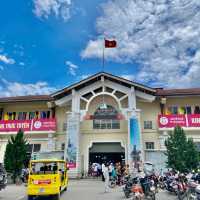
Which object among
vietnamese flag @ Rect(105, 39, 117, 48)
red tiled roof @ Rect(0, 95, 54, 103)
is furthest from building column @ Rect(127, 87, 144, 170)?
red tiled roof @ Rect(0, 95, 54, 103)

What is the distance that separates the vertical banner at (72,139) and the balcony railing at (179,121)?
28.1 feet

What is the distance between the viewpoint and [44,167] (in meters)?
12.3

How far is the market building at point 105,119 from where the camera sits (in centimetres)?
2442

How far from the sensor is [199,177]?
11945 mm

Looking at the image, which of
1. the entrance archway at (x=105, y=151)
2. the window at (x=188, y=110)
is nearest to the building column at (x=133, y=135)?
the entrance archway at (x=105, y=151)

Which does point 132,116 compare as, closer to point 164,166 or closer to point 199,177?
point 164,166

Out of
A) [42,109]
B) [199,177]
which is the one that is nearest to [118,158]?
[42,109]

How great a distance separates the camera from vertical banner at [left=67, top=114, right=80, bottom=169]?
2327 cm

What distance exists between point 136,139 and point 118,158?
5.70 metres

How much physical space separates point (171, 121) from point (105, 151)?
7780 mm

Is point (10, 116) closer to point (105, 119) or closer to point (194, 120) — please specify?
point (105, 119)

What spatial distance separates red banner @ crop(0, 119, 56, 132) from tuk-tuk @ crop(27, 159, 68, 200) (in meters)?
13.7

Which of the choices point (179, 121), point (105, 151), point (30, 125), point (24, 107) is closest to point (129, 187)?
point (179, 121)

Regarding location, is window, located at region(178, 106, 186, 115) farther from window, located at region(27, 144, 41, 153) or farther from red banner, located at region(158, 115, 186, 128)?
window, located at region(27, 144, 41, 153)
